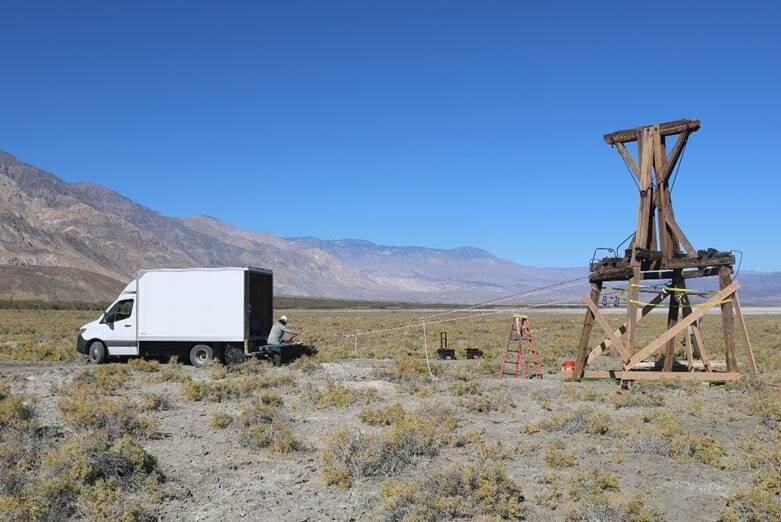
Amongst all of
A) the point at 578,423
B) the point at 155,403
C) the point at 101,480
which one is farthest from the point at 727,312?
the point at 101,480

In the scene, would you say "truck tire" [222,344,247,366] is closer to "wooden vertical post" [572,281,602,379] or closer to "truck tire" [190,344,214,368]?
"truck tire" [190,344,214,368]

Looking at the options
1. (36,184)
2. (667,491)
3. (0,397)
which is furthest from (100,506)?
(36,184)

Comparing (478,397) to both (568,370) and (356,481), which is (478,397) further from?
(356,481)

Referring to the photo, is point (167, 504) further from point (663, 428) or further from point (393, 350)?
point (393, 350)

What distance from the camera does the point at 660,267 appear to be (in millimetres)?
14750

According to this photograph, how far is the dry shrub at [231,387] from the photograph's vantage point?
47.6ft

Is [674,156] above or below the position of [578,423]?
above

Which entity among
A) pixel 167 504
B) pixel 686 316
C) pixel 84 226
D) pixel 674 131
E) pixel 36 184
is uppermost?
pixel 36 184

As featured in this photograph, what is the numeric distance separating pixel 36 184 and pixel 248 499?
215089 mm

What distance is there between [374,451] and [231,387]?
6813 mm

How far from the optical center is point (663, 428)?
10578 millimetres

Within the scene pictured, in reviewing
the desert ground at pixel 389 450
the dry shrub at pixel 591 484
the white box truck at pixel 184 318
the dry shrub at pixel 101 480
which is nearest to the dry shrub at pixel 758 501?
the desert ground at pixel 389 450

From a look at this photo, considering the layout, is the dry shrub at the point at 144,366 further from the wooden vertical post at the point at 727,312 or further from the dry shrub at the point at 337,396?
the wooden vertical post at the point at 727,312

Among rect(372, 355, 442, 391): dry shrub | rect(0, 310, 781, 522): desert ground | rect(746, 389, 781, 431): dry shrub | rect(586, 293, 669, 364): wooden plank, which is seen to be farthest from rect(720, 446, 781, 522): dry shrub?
rect(372, 355, 442, 391): dry shrub
